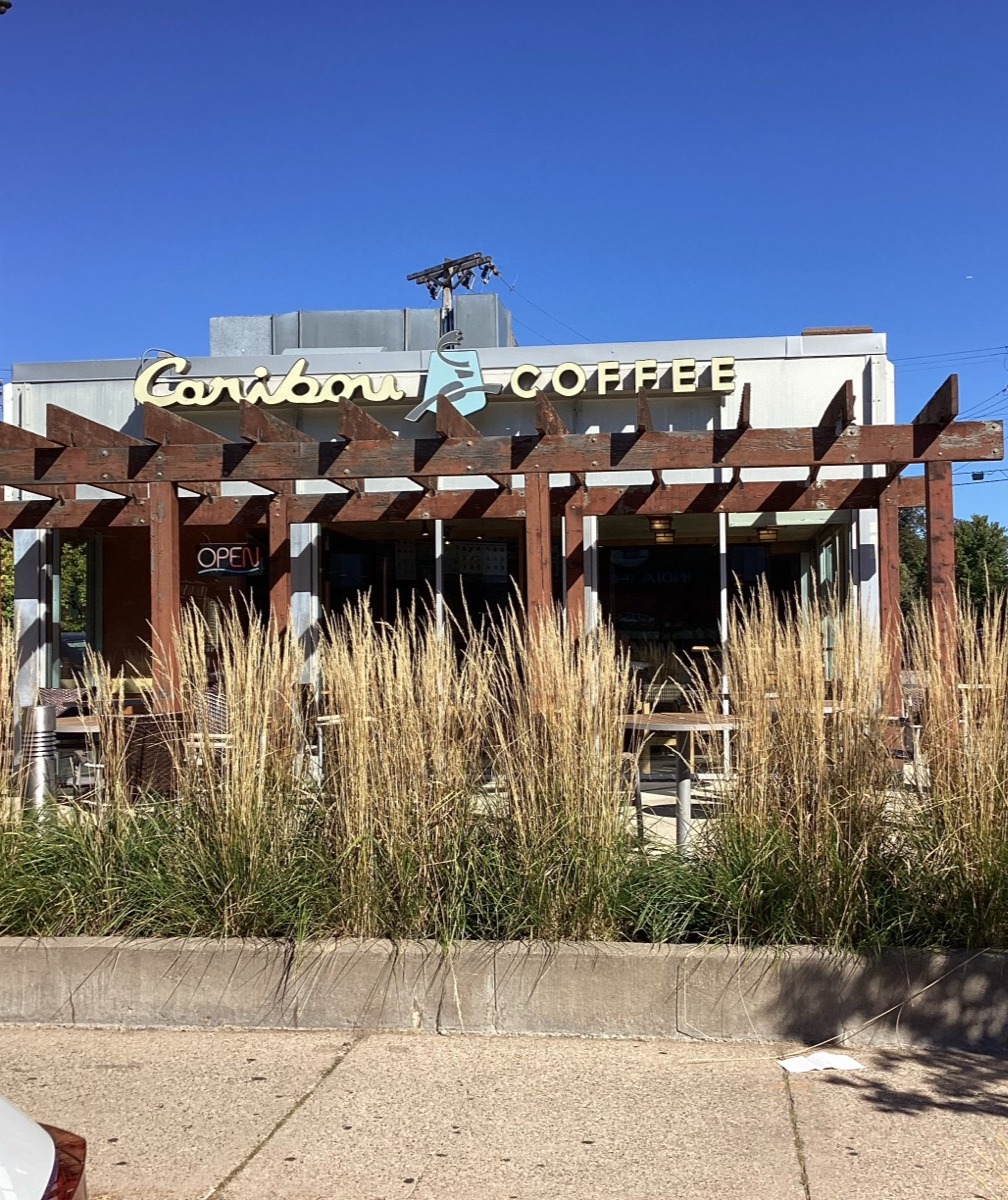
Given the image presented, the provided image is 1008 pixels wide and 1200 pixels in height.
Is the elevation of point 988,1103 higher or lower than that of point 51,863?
lower

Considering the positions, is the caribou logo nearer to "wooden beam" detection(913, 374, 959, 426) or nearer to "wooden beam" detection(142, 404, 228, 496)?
"wooden beam" detection(142, 404, 228, 496)

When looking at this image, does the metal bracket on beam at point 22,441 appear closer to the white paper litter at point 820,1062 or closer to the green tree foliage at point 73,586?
the green tree foliage at point 73,586

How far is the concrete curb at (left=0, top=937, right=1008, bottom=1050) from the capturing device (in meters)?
4.04

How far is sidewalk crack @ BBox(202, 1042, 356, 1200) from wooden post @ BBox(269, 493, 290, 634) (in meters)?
6.28

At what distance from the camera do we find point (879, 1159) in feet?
10.5

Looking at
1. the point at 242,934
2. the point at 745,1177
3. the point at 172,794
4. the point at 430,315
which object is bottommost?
the point at 745,1177

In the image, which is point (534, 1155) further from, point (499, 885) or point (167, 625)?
point (167, 625)

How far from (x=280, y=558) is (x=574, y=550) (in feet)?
9.03

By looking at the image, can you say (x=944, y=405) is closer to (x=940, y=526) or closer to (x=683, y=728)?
(x=940, y=526)

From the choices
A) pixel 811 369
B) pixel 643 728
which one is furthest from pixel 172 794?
pixel 811 369

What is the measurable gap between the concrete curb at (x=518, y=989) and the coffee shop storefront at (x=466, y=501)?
15.3 ft

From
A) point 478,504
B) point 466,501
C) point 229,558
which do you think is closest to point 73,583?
point 229,558

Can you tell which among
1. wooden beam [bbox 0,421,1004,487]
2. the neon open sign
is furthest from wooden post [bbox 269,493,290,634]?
wooden beam [bbox 0,421,1004,487]

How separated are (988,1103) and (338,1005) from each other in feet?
7.64
